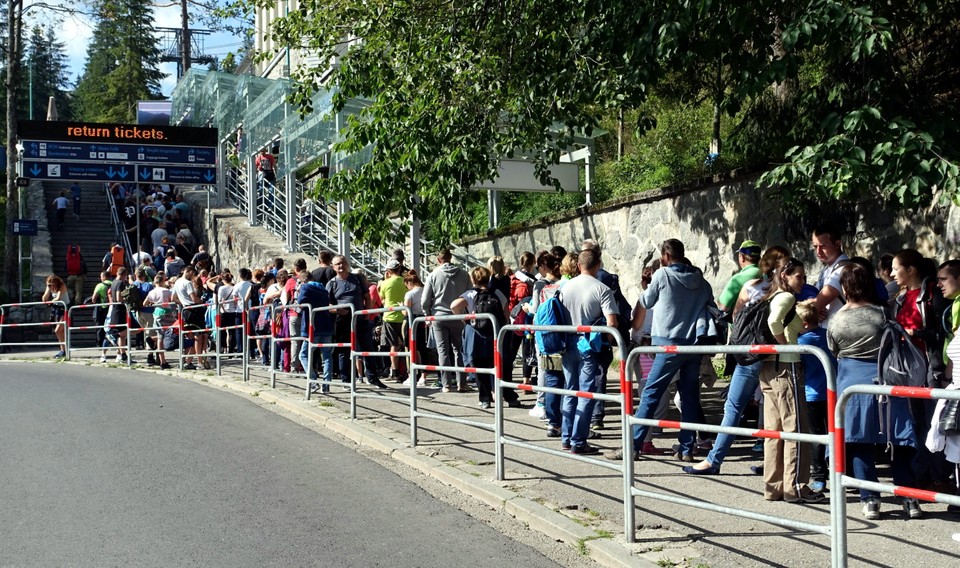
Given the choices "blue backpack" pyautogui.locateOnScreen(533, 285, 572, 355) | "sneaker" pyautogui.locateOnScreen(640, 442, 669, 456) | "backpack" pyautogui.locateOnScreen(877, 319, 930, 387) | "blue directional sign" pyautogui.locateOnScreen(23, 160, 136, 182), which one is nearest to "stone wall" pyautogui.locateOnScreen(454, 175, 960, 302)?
"blue backpack" pyautogui.locateOnScreen(533, 285, 572, 355)

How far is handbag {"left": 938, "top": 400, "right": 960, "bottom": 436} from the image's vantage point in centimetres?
582

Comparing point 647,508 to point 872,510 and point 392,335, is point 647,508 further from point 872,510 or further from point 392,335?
point 392,335

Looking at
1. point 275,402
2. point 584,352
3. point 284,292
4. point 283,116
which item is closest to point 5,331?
point 283,116

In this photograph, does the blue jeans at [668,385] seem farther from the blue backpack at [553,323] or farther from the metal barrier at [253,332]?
the metal barrier at [253,332]

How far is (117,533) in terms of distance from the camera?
646 centimetres

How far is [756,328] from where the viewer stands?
7266 millimetres

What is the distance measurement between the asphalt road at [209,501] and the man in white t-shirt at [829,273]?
308 cm

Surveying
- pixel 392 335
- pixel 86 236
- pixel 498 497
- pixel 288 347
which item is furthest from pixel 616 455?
pixel 86 236

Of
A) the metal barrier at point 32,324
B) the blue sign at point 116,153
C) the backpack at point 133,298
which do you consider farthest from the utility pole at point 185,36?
the backpack at point 133,298

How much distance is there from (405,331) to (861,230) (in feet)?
18.1

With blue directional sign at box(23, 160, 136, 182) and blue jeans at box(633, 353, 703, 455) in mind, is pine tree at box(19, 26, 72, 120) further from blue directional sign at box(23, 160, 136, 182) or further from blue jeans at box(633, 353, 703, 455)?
blue jeans at box(633, 353, 703, 455)

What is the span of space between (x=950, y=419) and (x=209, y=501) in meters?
4.73

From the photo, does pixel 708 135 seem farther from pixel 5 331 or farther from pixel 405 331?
pixel 5 331

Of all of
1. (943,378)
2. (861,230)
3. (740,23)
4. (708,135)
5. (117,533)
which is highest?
(708,135)
